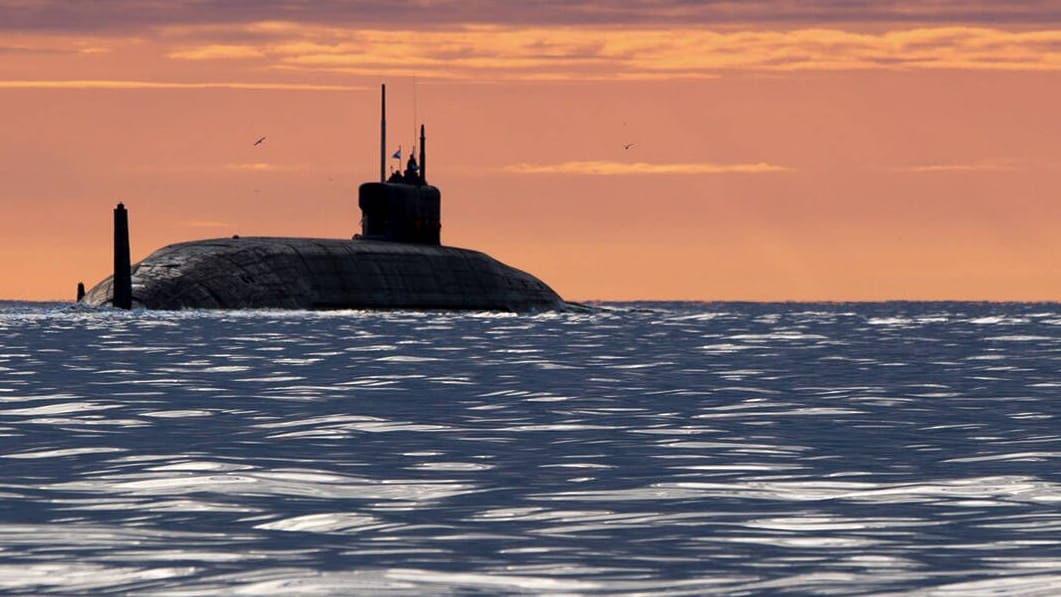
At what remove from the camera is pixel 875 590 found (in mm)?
12070

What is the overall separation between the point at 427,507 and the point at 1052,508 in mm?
5638

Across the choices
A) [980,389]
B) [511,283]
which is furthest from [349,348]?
[511,283]

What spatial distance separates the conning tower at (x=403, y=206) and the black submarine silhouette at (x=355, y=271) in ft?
0.20

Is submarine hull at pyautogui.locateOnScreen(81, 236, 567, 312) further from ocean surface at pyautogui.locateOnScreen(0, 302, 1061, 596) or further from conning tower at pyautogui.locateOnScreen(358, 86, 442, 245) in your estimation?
ocean surface at pyautogui.locateOnScreen(0, 302, 1061, 596)

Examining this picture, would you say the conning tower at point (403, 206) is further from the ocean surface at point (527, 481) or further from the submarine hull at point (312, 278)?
the ocean surface at point (527, 481)

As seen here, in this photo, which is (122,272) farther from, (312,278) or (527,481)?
(527,481)

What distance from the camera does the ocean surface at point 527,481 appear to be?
12844 millimetres

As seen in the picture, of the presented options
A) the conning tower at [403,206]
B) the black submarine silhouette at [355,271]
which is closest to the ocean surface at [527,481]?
the black submarine silhouette at [355,271]

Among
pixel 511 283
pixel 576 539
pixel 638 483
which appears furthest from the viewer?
pixel 511 283

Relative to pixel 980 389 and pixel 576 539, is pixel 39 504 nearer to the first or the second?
pixel 576 539

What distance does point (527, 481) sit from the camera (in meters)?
18.5

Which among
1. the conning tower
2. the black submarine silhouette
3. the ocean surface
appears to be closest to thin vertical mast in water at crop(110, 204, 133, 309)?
the black submarine silhouette

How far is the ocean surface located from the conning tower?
70.4m

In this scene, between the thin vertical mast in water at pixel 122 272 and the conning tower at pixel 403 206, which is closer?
the thin vertical mast in water at pixel 122 272
